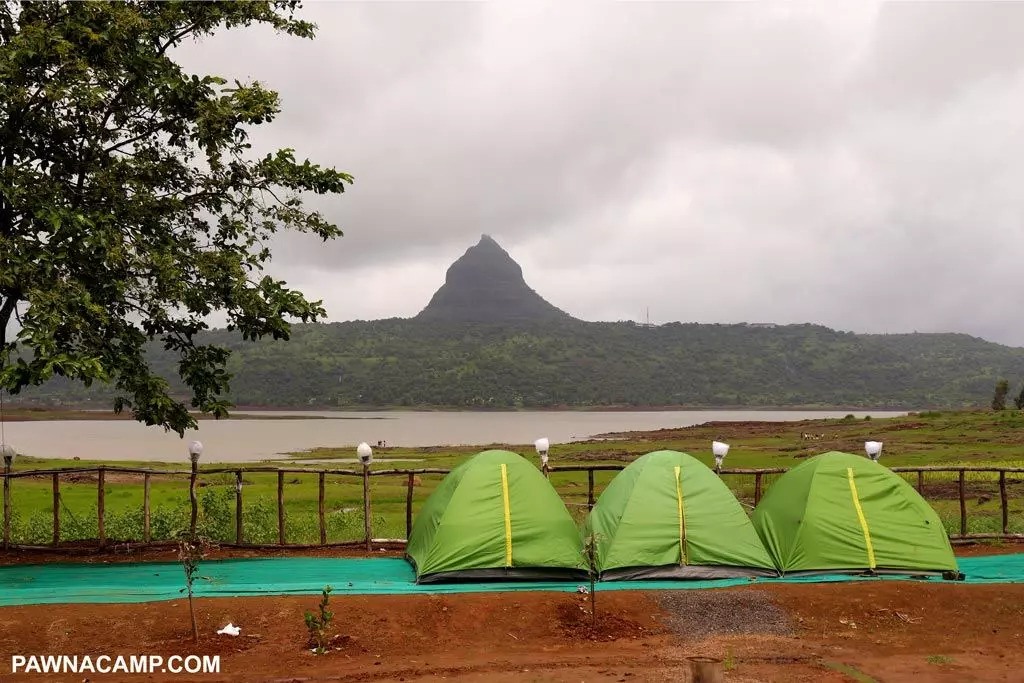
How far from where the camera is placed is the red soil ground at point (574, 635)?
833 centimetres

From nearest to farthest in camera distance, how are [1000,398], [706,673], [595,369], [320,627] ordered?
[706,673] < [320,627] < [1000,398] < [595,369]

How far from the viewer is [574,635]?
957cm

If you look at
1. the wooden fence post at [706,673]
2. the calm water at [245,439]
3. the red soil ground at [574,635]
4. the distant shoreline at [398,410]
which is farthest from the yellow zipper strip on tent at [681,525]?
the distant shoreline at [398,410]

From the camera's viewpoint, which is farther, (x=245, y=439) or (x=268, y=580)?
(x=245, y=439)

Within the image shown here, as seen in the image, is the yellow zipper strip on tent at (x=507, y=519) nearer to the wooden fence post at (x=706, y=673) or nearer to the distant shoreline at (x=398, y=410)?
the wooden fence post at (x=706, y=673)

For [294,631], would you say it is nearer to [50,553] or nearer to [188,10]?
[50,553]

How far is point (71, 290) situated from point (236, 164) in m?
3.52

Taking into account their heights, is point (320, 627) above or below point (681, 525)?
below

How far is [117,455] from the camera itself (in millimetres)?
57656

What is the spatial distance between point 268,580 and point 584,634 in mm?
4659

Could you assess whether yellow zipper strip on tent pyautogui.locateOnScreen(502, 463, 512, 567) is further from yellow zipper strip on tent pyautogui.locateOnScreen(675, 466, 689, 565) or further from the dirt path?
yellow zipper strip on tent pyautogui.locateOnScreen(675, 466, 689, 565)

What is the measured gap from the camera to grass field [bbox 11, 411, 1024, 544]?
52.2 ft

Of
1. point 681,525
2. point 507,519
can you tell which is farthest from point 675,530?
point 507,519

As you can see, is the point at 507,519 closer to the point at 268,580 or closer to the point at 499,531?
the point at 499,531
